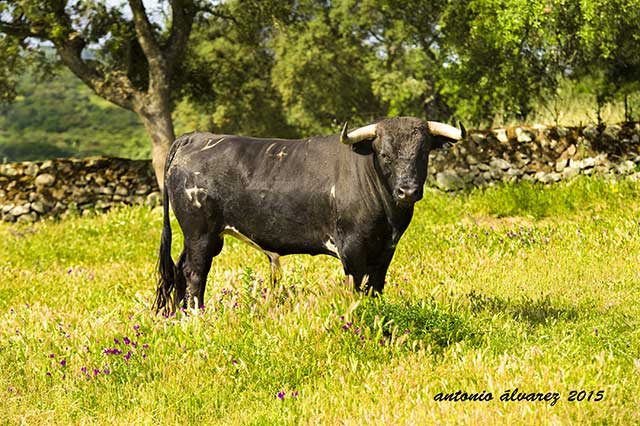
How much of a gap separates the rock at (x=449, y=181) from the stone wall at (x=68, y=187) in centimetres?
785

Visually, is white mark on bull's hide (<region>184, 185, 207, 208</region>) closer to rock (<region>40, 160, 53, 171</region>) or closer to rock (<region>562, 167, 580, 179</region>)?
rock (<region>562, 167, 580, 179</region>)

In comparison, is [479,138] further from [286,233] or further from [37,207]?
[37,207]

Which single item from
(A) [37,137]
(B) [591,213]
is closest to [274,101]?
(B) [591,213]

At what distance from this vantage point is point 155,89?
787 inches

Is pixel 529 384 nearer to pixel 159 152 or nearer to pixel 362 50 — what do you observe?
pixel 159 152

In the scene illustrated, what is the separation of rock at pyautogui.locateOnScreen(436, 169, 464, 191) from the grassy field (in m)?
7.23

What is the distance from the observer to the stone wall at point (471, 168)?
1672 cm

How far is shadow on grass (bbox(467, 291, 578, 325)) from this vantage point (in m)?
7.06

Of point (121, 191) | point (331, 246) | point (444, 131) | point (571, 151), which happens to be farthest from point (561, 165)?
point (121, 191)

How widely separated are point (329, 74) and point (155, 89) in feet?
62.6

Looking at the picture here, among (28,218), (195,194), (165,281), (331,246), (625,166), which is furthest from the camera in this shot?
(28,218)

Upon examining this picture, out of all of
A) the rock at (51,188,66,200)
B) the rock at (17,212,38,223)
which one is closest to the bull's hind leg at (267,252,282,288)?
the rock at (17,212,38,223)

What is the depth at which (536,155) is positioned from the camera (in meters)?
17.1

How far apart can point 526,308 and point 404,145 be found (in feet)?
8.10
